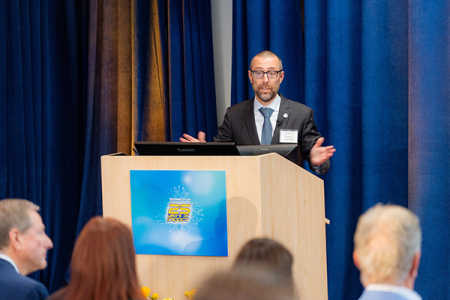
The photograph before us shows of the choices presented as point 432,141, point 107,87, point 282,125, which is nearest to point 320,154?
point 282,125

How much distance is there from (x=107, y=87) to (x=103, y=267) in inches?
124

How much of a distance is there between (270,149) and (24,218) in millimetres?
1077

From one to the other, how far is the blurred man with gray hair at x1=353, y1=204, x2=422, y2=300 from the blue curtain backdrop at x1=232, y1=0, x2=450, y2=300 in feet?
6.51

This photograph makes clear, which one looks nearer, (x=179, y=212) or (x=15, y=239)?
(x=15, y=239)

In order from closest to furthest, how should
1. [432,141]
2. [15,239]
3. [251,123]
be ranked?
[15,239] → [432,141] → [251,123]

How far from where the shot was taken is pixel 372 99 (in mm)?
3471

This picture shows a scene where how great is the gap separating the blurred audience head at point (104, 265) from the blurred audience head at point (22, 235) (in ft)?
1.70

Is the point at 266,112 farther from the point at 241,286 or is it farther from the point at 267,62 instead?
the point at 241,286

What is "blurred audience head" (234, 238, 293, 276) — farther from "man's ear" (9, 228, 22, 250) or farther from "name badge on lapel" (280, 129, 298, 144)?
"name badge on lapel" (280, 129, 298, 144)

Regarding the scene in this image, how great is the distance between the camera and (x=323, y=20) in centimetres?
377

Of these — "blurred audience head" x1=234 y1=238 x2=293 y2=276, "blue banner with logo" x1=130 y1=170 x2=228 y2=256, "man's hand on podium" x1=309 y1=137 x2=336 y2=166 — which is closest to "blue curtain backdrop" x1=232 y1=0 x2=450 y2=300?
"man's hand on podium" x1=309 y1=137 x2=336 y2=166

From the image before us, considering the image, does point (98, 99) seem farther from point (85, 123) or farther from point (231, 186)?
point (231, 186)

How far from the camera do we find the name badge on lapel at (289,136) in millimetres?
2928

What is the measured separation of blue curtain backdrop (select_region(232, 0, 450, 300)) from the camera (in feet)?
10.4
